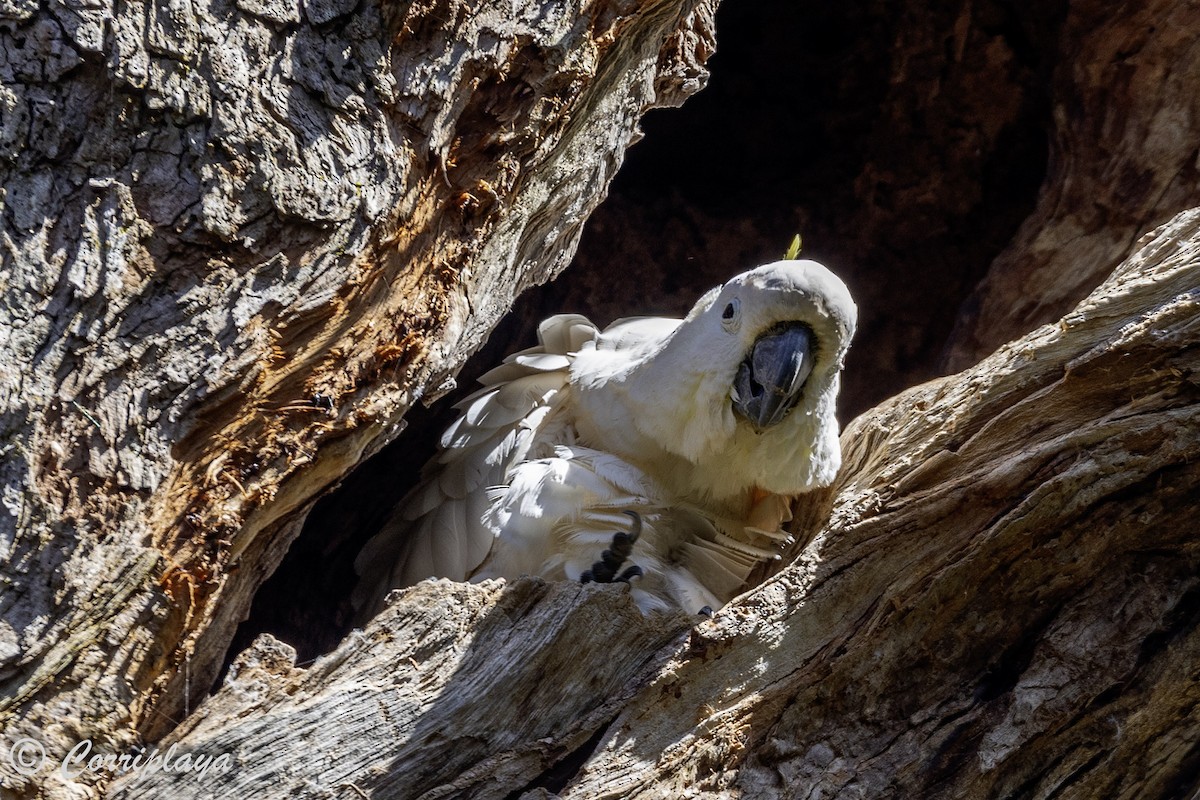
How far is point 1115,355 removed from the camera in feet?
7.16

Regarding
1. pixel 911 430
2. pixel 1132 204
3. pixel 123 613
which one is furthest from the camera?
pixel 1132 204

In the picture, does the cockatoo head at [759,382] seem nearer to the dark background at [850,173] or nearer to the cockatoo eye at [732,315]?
the cockatoo eye at [732,315]

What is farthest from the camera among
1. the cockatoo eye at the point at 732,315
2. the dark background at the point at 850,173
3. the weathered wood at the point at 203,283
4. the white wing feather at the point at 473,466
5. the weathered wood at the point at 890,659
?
the dark background at the point at 850,173

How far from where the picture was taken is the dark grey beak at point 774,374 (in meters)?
2.74

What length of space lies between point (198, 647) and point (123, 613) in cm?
29

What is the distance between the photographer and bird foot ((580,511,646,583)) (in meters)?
2.93

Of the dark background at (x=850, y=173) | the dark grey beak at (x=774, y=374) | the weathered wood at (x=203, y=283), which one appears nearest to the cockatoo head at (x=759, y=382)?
the dark grey beak at (x=774, y=374)

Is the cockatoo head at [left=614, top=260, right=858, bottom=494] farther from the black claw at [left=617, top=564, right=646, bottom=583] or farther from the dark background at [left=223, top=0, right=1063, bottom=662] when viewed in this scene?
the dark background at [left=223, top=0, right=1063, bottom=662]

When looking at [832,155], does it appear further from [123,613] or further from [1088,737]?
[123,613]

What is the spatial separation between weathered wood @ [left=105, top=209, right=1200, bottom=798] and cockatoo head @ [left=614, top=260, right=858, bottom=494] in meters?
0.56

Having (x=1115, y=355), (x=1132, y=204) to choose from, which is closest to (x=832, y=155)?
(x=1132, y=204)

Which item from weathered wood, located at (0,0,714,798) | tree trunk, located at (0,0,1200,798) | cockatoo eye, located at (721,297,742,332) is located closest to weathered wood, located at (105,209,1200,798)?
tree trunk, located at (0,0,1200,798)

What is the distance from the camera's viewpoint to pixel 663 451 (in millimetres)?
3104

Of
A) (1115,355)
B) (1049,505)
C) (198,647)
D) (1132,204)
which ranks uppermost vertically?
(1132,204)
